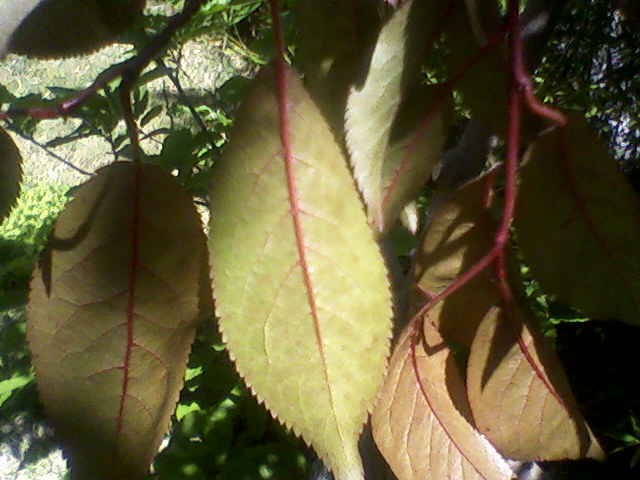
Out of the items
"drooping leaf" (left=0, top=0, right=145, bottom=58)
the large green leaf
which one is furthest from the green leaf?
the large green leaf

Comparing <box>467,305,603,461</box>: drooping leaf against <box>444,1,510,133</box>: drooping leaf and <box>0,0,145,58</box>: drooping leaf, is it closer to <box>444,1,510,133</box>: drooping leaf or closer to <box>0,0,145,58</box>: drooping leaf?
<box>444,1,510,133</box>: drooping leaf

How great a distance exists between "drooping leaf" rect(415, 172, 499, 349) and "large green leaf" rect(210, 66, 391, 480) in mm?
113

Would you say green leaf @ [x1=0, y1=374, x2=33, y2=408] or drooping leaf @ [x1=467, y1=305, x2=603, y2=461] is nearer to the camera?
drooping leaf @ [x1=467, y1=305, x2=603, y2=461]

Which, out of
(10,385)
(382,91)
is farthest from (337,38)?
(10,385)

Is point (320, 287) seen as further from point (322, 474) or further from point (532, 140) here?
point (322, 474)

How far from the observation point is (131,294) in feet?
0.99

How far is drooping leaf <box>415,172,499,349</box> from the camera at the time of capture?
0.37 m

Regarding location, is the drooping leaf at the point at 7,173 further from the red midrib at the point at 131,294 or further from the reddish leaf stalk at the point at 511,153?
the reddish leaf stalk at the point at 511,153

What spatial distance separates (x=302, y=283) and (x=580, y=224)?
0.17 meters

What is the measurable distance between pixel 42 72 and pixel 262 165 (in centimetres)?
352

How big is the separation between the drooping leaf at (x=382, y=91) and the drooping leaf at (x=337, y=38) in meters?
0.02

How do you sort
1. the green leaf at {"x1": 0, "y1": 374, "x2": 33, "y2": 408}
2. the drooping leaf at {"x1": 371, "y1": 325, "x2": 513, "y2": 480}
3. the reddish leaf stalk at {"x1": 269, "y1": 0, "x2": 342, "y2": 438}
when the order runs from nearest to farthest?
1. the reddish leaf stalk at {"x1": 269, "y1": 0, "x2": 342, "y2": 438}
2. the drooping leaf at {"x1": 371, "y1": 325, "x2": 513, "y2": 480}
3. the green leaf at {"x1": 0, "y1": 374, "x2": 33, "y2": 408}

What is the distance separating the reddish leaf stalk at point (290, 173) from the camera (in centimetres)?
27

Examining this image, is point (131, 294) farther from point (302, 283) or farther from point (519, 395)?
point (519, 395)
